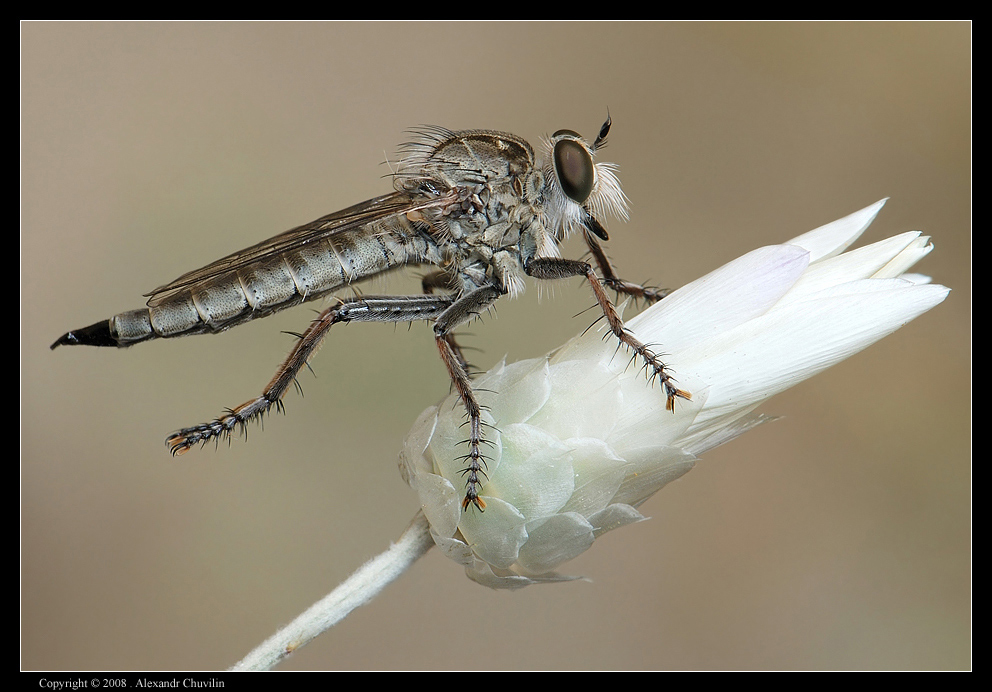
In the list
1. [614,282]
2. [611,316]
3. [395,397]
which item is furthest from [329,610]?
[395,397]

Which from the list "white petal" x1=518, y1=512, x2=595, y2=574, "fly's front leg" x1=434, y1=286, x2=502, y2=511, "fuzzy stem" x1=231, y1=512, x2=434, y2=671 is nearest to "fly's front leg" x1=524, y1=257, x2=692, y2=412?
"fly's front leg" x1=434, y1=286, x2=502, y2=511

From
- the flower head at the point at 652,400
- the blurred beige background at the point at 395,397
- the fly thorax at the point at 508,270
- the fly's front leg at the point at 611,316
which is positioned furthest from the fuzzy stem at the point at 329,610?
the blurred beige background at the point at 395,397

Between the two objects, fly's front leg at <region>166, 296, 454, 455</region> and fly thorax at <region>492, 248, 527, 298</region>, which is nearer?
fly's front leg at <region>166, 296, 454, 455</region>

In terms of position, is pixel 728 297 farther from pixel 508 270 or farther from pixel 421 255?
pixel 421 255

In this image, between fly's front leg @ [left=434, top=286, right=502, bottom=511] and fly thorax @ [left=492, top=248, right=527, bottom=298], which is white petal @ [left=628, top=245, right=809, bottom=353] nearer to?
fly's front leg @ [left=434, top=286, right=502, bottom=511]

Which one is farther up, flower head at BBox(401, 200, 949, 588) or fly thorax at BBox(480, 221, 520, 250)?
fly thorax at BBox(480, 221, 520, 250)
